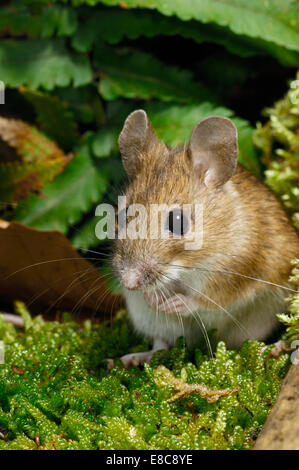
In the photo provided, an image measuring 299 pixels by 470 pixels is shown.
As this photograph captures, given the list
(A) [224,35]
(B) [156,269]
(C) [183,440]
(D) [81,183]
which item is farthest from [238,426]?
(A) [224,35]

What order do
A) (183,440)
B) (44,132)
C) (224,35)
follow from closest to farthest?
(183,440) → (224,35) → (44,132)

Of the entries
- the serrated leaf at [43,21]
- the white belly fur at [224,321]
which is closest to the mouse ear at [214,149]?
the white belly fur at [224,321]

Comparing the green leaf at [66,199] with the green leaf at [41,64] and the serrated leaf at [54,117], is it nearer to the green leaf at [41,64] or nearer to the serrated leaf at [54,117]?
the serrated leaf at [54,117]

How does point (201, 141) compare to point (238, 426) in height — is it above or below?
above

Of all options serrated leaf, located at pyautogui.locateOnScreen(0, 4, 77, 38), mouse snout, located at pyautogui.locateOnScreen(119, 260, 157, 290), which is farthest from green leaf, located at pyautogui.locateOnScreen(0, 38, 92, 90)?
mouse snout, located at pyautogui.locateOnScreen(119, 260, 157, 290)

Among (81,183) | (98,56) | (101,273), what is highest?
(98,56)

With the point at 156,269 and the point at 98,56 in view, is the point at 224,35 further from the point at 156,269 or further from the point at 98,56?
the point at 156,269
